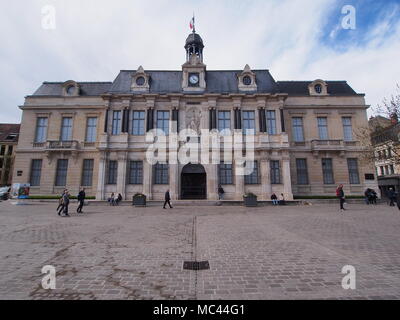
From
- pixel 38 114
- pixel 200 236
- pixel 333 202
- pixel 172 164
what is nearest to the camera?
pixel 200 236

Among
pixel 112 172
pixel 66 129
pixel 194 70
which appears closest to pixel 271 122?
pixel 194 70

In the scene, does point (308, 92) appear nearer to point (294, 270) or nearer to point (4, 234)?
point (294, 270)

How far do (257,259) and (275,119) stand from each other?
22.2 m

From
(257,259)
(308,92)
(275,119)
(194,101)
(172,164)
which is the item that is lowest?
(257,259)

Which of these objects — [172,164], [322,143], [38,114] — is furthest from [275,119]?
[38,114]

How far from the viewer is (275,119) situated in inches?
951

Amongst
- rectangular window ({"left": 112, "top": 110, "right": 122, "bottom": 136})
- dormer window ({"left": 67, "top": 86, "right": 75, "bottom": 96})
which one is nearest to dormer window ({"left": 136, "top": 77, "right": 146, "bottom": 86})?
rectangular window ({"left": 112, "top": 110, "right": 122, "bottom": 136})

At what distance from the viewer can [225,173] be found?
2273cm

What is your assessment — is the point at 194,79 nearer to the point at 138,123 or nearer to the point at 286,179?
the point at 138,123

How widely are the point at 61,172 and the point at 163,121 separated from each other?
14133 millimetres

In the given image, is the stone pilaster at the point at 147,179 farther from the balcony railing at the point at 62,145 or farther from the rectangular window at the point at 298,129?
the rectangular window at the point at 298,129

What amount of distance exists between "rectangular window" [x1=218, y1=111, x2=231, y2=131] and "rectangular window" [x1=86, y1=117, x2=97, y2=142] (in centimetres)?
1584

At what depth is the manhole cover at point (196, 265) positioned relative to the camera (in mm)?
4082

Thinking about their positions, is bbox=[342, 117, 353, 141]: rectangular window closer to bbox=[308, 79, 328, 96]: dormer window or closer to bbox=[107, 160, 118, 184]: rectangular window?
bbox=[308, 79, 328, 96]: dormer window
